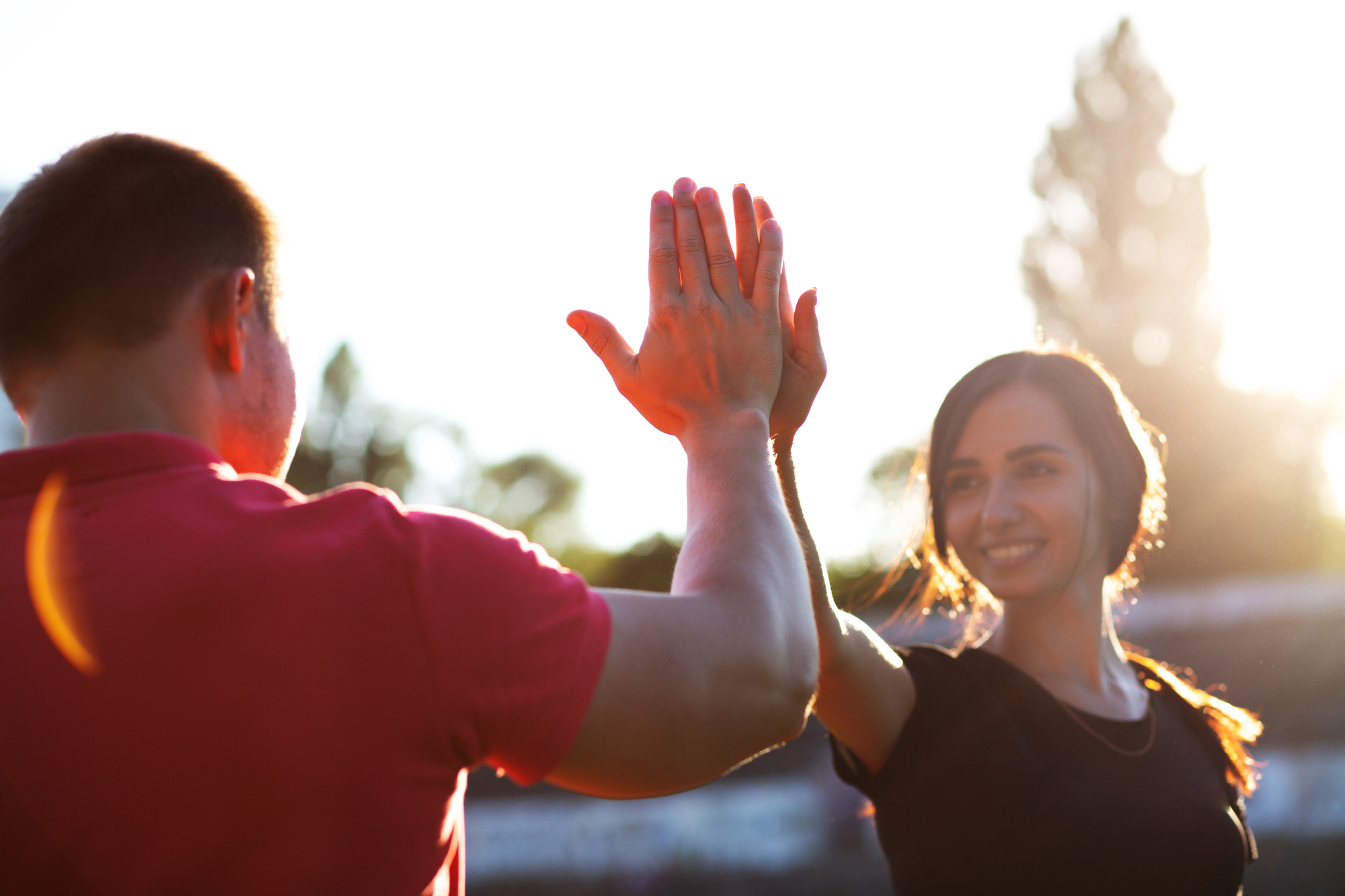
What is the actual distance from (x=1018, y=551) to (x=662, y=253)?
1.79m

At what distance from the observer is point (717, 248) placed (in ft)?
4.84

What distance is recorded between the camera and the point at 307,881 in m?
0.99

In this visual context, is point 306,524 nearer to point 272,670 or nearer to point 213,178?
point 272,670

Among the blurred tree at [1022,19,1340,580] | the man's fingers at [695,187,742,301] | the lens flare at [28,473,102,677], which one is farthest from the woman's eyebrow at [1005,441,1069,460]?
the blurred tree at [1022,19,1340,580]

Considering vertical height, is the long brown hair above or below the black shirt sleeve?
above

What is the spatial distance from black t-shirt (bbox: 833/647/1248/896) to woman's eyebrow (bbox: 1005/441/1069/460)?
0.64 meters

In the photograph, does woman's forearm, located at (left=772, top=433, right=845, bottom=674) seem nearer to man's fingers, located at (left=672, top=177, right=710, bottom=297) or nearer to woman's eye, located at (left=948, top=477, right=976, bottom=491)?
man's fingers, located at (left=672, top=177, right=710, bottom=297)

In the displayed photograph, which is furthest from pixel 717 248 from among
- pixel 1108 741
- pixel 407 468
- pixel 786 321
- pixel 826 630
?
pixel 407 468

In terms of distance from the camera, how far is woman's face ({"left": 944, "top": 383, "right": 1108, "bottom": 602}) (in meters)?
2.82

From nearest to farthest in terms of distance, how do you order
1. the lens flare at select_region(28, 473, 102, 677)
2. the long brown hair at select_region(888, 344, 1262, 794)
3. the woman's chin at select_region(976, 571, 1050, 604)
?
the lens flare at select_region(28, 473, 102, 677)
the woman's chin at select_region(976, 571, 1050, 604)
the long brown hair at select_region(888, 344, 1262, 794)

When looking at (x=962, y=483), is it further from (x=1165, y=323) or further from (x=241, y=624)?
(x=1165, y=323)

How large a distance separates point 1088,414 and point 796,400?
1598 mm

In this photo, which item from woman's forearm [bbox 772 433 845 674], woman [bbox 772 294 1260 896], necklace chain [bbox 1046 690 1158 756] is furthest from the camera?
necklace chain [bbox 1046 690 1158 756]

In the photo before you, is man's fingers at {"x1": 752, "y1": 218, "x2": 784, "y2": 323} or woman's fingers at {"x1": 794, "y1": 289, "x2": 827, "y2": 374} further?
woman's fingers at {"x1": 794, "y1": 289, "x2": 827, "y2": 374}
